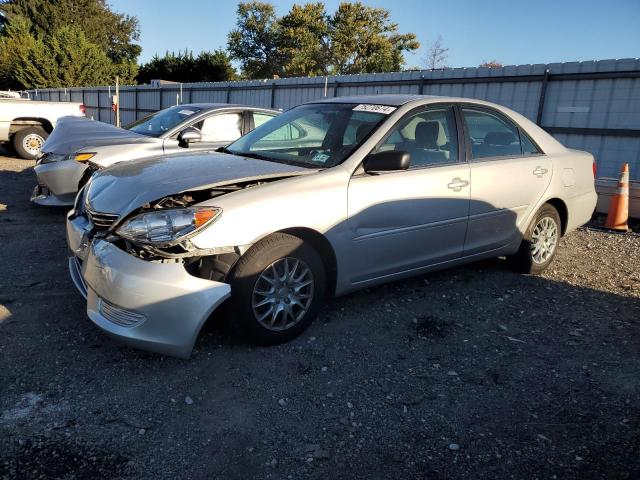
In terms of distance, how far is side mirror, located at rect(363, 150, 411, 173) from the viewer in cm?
352

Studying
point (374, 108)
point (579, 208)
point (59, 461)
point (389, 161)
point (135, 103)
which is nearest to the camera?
point (59, 461)

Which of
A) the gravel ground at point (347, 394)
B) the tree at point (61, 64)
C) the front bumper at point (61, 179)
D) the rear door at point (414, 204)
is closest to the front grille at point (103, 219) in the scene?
the gravel ground at point (347, 394)

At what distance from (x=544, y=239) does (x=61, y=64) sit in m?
42.5

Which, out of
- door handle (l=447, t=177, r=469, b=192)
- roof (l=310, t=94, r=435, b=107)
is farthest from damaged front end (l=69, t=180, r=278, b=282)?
door handle (l=447, t=177, r=469, b=192)

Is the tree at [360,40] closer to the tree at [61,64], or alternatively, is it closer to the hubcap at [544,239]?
the tree at [61,64]

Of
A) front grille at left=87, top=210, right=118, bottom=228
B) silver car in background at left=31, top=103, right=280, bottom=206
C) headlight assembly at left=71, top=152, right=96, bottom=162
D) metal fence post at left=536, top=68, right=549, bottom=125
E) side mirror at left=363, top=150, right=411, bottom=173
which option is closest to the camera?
front grille at left=87, top=210, right=118, bottom=228

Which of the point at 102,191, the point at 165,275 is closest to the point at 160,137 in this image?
the point at 102,191

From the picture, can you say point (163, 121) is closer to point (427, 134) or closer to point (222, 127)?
point (222, 127)

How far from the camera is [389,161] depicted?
3.52 m

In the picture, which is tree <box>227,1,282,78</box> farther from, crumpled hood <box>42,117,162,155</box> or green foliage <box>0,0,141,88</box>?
crumpled hood <box>42,117,162,155</box>

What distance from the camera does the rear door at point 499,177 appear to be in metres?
4.28

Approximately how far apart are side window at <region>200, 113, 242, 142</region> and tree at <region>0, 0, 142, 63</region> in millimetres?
46277

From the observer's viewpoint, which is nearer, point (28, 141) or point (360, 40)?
point (28, 141)

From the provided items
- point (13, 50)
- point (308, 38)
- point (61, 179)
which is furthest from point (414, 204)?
point (308, 38)
